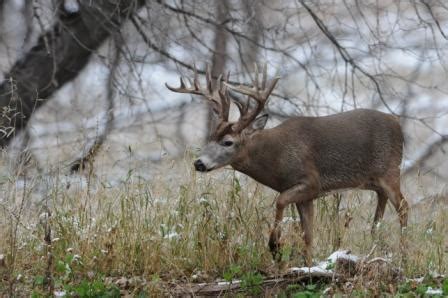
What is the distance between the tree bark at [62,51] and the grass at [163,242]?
15.9ft

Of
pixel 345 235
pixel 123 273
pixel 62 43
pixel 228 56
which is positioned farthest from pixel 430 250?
pixel 62 43

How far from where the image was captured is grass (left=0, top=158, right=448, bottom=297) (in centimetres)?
771

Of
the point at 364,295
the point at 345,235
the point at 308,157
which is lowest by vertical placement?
the point at 364,295

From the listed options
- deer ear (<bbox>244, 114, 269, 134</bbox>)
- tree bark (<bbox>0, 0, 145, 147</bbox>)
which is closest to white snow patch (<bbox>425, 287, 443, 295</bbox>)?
deer ear (<bbox>244, 114, 269, 134</bbox>)

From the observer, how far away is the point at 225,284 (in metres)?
7.73

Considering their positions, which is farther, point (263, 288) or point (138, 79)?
point (138, 79)

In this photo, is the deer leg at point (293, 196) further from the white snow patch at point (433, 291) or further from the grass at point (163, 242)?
the white snow patch at point (433, 291)

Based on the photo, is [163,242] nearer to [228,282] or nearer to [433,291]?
[228,282]

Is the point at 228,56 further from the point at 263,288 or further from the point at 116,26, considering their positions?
the point at 263,288

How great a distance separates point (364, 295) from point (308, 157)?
2162mm

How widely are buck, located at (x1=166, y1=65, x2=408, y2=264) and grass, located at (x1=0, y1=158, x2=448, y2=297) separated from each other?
0.21 meters

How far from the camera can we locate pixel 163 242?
8.23 m

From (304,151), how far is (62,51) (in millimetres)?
5803

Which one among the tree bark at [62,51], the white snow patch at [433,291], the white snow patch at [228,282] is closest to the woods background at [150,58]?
the tree bark at [62,51]
